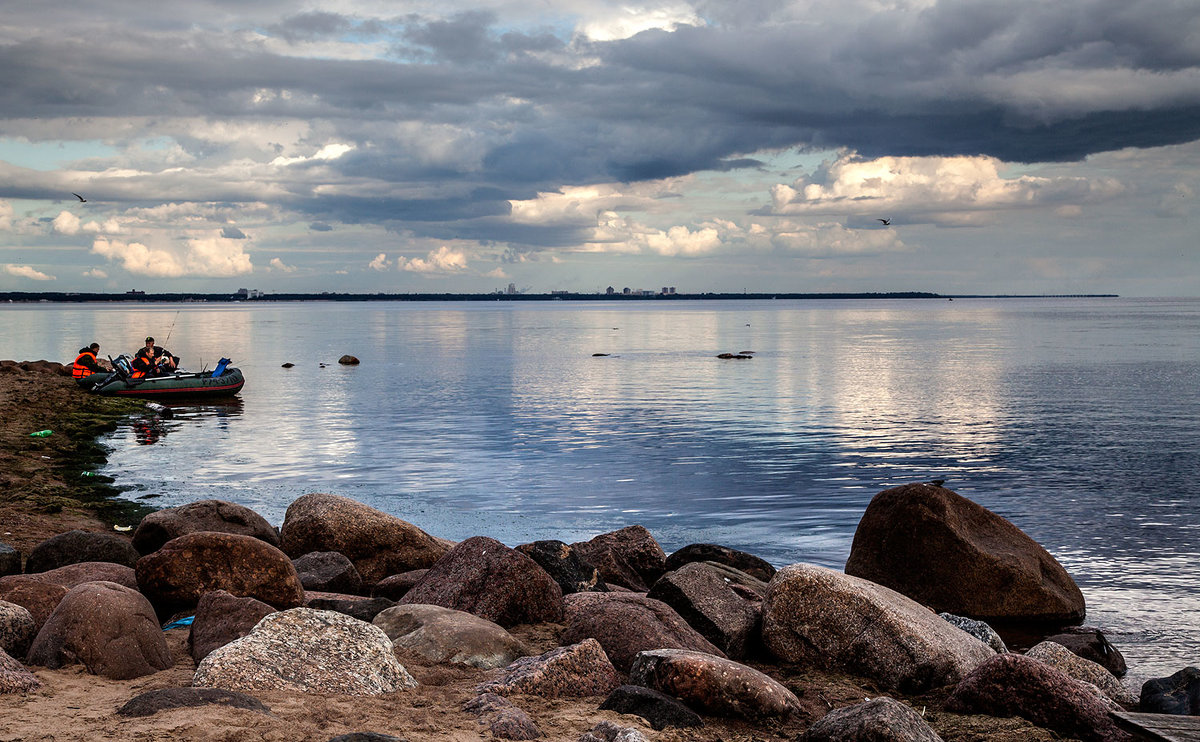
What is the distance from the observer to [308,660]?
7.63m

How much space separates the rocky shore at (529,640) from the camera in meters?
7.10

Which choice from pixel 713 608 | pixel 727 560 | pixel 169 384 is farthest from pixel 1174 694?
pixel 169 384

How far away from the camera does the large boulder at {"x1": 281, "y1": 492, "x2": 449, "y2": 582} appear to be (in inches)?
523

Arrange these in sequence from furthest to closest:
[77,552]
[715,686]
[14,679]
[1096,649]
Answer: [77,552] < [1096,649] < [715,686] < [14,679]

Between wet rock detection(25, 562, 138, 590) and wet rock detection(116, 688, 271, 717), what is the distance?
10.9ft

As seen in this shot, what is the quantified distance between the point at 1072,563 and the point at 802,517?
5.18 meters

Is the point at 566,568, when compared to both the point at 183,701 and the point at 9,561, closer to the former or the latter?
the point at 183,701

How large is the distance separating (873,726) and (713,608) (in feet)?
11.7

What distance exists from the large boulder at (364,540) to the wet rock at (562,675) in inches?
209

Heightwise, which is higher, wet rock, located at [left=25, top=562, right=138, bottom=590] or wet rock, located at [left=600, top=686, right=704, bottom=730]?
wet rock, located at [left=25, top=562, right=138, bottom=590]

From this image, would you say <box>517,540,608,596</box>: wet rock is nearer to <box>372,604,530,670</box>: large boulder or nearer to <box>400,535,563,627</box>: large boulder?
<box>400,535,563,627</box>: large boulder

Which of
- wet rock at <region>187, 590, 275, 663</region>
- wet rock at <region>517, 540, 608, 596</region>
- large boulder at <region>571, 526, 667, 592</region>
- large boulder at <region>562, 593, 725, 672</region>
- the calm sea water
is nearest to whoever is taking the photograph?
wet rock at <region>187, 590, 275, 663</region>

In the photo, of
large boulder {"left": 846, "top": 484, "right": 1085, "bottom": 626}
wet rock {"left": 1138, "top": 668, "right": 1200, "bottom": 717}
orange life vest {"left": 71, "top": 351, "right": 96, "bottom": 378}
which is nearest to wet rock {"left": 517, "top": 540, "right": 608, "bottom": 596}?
large boulder {"left": 846, "top": 484, "right": 1085, "bottom": 626}

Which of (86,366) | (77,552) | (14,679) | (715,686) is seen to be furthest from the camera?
(86,366)
